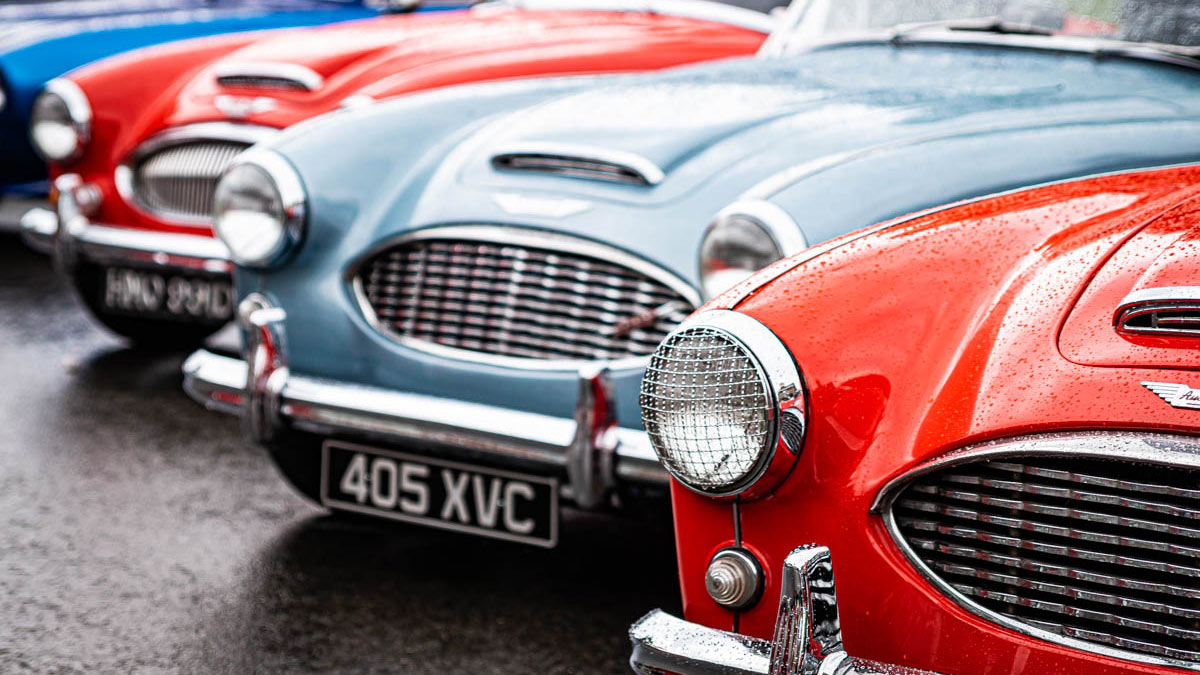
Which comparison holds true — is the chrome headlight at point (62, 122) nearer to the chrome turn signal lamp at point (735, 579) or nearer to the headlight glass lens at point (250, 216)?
the headlight glass lens at point (250, 216)

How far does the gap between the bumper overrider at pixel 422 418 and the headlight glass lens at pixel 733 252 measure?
0.30 m

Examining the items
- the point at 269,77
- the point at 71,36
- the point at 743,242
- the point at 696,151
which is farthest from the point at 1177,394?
the point at 71,36

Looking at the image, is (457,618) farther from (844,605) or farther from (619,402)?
(844,605)

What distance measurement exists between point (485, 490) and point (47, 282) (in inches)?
180

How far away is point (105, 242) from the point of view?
4.81m

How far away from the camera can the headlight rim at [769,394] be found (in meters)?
1.90

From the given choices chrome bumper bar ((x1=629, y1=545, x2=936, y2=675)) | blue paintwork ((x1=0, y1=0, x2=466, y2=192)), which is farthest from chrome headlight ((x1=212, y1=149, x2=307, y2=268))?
blue paintwork ((x1=0, y1=0, x2=466, y2=192))

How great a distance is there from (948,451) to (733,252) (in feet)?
3.23

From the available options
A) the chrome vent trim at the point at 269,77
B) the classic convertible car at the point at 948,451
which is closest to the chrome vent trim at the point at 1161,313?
the classic convertible car at the point at 948,451

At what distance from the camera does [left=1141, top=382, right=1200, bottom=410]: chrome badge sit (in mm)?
1657

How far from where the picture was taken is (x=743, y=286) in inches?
82.0

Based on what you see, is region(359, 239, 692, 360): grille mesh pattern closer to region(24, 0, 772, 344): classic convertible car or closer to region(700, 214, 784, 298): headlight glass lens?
region(700, 214, 784, 298): headlight glass lens

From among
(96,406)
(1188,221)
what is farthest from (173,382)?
(1188,221)

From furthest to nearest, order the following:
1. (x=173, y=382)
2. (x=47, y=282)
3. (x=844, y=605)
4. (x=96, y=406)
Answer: (x=47, y=282)
(x=173, y=382)
(x=96, y=406)
(x=844, y=605)
